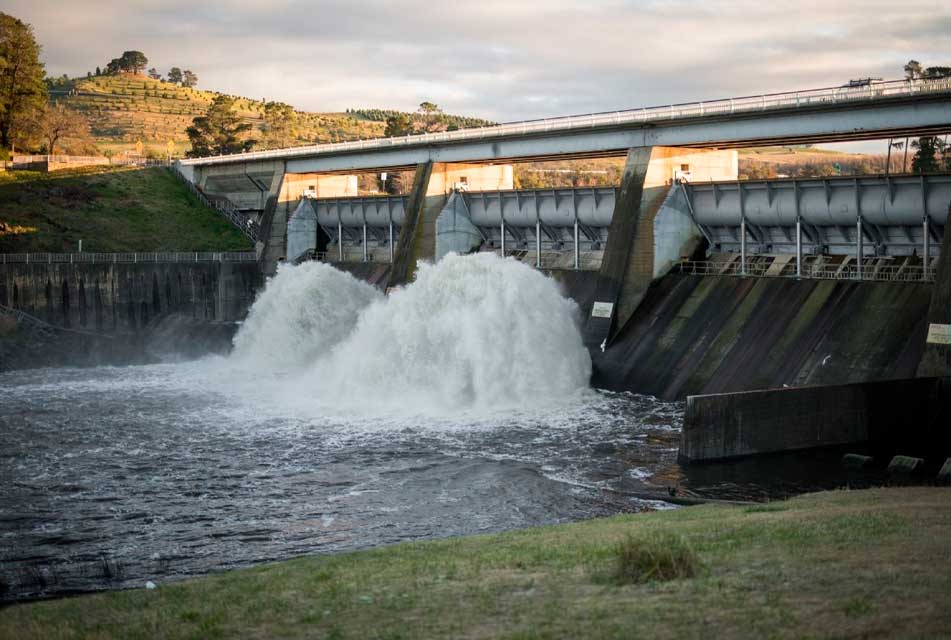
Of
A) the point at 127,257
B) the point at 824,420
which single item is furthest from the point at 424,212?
the point at 824,420

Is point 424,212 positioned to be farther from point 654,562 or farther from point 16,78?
point 16,78

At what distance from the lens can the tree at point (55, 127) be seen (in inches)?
3403

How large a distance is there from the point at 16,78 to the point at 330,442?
6617 centimetres

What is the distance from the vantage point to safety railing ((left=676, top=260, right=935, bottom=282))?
34750mm

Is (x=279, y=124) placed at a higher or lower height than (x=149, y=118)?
lower

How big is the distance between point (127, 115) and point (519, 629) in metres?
179

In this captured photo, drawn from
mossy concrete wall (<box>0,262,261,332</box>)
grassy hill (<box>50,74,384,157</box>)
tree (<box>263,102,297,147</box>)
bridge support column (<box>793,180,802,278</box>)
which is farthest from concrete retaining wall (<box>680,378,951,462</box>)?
grassy hill (<box>50,74,384,157</box>)

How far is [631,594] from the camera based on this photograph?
39.0 feet

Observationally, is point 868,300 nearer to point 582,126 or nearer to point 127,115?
point 582,126

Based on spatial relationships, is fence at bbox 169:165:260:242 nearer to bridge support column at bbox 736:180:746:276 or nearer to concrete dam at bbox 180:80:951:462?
concrete dam at bbox 180:80:951:462

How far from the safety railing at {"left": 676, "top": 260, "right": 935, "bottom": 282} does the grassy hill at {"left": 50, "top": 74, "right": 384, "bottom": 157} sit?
386ft

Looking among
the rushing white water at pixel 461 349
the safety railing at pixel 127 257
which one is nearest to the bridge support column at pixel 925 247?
the rushing white water at pixel 461 349

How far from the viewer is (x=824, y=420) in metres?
26.6

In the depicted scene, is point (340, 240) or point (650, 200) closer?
point (650, 200)
